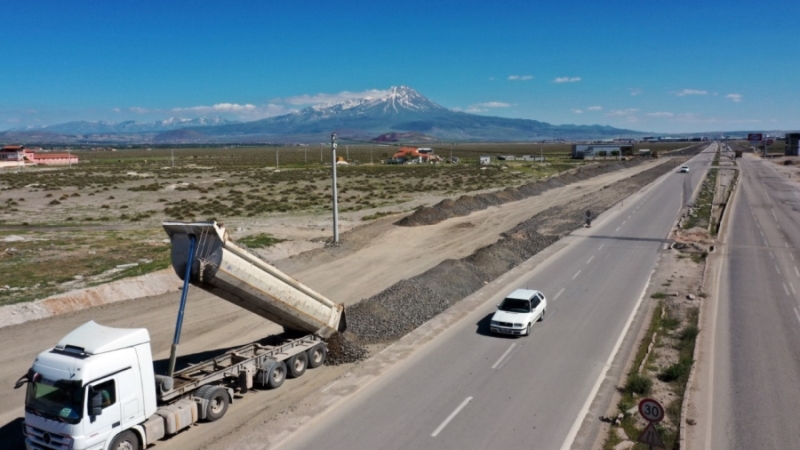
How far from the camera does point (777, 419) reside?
14242mm

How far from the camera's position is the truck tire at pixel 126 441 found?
11.7 meters

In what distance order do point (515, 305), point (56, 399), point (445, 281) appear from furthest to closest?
point (445, 281) < point (515, 305) < point (56, 399)

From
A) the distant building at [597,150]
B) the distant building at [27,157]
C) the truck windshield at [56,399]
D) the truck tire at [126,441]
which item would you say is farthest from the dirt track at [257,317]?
the distant building at [597,150]

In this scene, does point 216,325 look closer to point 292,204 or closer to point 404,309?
point 404,309

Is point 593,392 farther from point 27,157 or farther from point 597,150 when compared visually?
point 597,150

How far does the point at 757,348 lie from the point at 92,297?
26319 mm

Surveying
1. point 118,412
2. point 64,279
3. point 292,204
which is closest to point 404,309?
point 118,412

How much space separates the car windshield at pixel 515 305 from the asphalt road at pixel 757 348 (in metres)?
6.28

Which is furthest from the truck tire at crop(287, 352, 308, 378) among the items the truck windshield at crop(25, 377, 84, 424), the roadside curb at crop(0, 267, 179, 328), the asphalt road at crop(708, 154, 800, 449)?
the roadside curb at crop(0, 267, 179, 328)

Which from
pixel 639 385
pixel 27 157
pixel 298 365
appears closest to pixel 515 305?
pixel 639 385

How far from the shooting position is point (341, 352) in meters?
18.4

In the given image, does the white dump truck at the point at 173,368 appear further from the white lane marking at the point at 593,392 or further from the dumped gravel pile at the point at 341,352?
the white lane marking at the point at 593,392

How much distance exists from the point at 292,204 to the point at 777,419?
51.3m

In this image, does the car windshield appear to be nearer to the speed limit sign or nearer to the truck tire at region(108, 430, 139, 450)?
the speed limit sign
